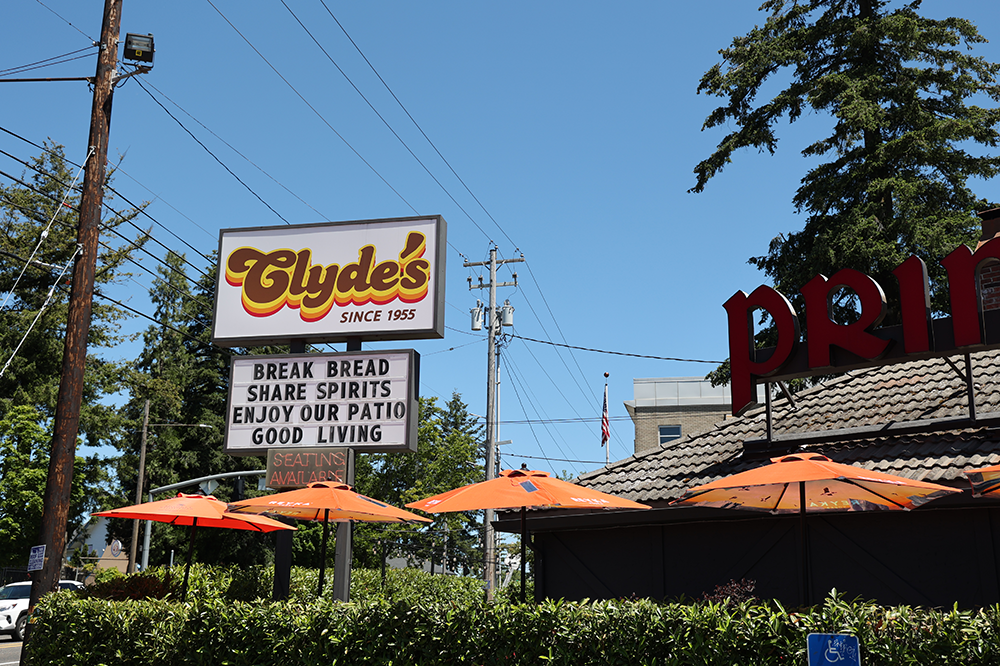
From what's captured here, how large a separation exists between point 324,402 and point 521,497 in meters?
4.92

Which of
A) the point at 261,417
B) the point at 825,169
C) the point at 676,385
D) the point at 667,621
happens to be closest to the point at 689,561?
the point at 667,621

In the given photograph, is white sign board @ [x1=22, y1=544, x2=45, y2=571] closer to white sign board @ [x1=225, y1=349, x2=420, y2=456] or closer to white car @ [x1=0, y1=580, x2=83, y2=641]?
white sign board @ [x1=225, y1=349, x2=420, y2=456]

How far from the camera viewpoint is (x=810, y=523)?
12.5 metres

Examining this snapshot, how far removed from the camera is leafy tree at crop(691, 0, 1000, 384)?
22000 millimetres

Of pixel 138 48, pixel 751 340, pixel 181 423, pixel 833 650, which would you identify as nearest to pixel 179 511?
pixel 138 48

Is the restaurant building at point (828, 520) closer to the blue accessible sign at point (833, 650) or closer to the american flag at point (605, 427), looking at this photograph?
the blue accessible sign at point (833, 650)

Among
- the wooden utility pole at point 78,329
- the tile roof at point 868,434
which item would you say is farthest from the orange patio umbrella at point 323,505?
the tile roof at point 868,434

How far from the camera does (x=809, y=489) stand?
9977 mm

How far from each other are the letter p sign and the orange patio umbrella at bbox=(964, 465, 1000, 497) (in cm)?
457

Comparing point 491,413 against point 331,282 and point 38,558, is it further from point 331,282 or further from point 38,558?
point 38,558

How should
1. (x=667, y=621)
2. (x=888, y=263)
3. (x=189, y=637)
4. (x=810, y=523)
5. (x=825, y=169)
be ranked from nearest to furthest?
1. (x=667, y=621)
2. (x=189, y=637)
3. (x=810, y=523)
4. (x=888, y=263)
5. (x=825, y=169)

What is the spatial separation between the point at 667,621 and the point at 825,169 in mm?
19832

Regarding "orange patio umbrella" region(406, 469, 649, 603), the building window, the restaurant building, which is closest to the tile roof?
the restaurant building

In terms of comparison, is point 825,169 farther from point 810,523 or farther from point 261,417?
point 261,417
